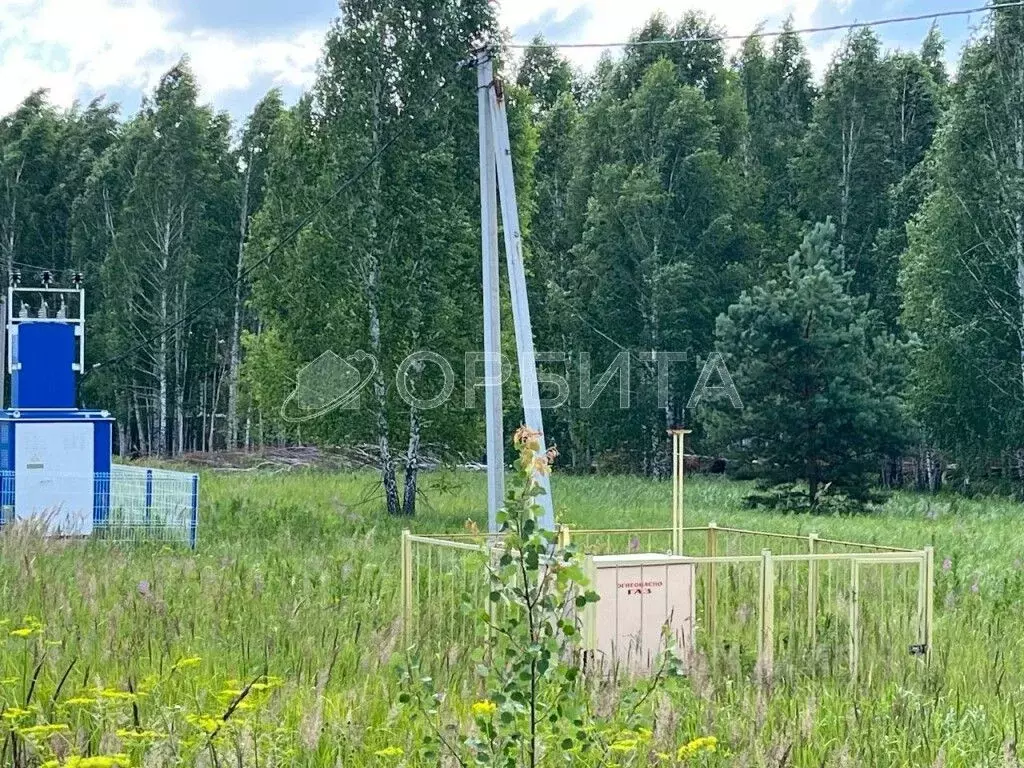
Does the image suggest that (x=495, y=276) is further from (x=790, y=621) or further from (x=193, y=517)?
(x=790, y=621)

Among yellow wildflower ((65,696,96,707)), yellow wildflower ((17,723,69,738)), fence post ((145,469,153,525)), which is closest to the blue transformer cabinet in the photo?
fence post ((145,469,153,525))

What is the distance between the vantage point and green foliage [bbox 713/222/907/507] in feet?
78.0

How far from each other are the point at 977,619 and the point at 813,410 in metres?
14.6

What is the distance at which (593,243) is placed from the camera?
129ft

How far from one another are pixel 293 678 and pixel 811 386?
64.5 ft

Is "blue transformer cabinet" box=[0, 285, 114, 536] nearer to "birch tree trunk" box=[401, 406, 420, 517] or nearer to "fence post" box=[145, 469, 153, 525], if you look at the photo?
"fence post" box=[145, 469, 153, 525]

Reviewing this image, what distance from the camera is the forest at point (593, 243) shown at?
22.5 metres

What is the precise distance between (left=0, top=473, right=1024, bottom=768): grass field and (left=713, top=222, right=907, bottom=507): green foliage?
9.91 metres

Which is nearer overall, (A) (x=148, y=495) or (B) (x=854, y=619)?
(B) (x=854, y=619)

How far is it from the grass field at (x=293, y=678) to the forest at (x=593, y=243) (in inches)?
257

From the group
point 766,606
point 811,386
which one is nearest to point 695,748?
point 766,606

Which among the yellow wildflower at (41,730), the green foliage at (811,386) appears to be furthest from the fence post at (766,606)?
the green foliage at (811,386)

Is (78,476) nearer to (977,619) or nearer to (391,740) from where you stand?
(977,619)

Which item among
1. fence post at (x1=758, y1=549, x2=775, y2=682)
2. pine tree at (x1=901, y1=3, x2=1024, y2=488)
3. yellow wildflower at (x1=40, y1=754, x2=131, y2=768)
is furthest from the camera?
pine tree at (x1=901, y1=3, x2=1024, y2=488)
